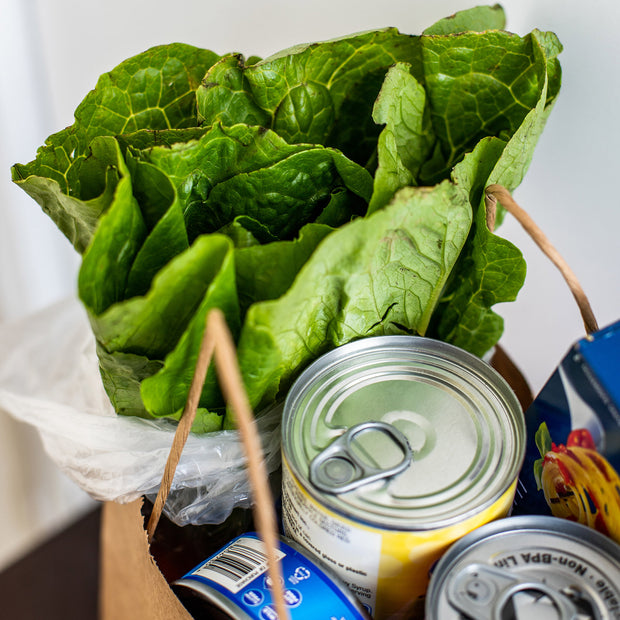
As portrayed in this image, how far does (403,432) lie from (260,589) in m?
0.15

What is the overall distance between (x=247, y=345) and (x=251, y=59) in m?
0.32

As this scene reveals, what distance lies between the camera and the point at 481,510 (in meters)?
0.45

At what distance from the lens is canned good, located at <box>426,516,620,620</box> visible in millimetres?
429

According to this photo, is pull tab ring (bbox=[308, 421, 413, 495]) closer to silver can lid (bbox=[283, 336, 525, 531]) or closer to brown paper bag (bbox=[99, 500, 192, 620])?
silver can lid (bbox=[283, 336, 525, 531])

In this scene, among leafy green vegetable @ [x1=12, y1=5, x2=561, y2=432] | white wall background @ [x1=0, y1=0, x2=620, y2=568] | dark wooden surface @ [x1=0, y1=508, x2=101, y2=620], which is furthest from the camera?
dark wooden surface @ [x1=0, y1=508, x2=101, y2=620]

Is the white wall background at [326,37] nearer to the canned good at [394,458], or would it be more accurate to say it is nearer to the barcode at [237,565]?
the canned good at [394,458]

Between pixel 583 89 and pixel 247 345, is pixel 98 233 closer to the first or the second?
pixel 247 345

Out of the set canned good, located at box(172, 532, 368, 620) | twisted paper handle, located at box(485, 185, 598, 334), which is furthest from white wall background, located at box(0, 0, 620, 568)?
canned good, located at box(172, 532, 368, 620)

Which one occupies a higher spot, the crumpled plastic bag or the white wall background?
the white wall background

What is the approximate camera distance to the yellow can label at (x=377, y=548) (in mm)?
444

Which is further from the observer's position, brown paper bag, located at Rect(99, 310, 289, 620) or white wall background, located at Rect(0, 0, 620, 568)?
white wall background, located at Rect(0, 0, 620, 568)

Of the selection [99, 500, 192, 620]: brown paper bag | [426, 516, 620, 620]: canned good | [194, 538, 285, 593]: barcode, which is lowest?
[99, 500, 192, 620]: brown paper bag

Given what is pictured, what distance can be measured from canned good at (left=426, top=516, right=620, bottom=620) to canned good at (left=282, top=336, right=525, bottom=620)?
0.05ft

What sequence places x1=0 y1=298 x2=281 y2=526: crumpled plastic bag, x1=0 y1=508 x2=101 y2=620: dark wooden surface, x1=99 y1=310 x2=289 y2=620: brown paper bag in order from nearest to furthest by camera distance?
x1=99 y1=310 x2=289 y2=620: brown paper bag → x1=0 y1=298 x2=281 y2=526: crumpled plastic bag → x1=0 y1=508 x2=101 y2=620: dark wooden surface
